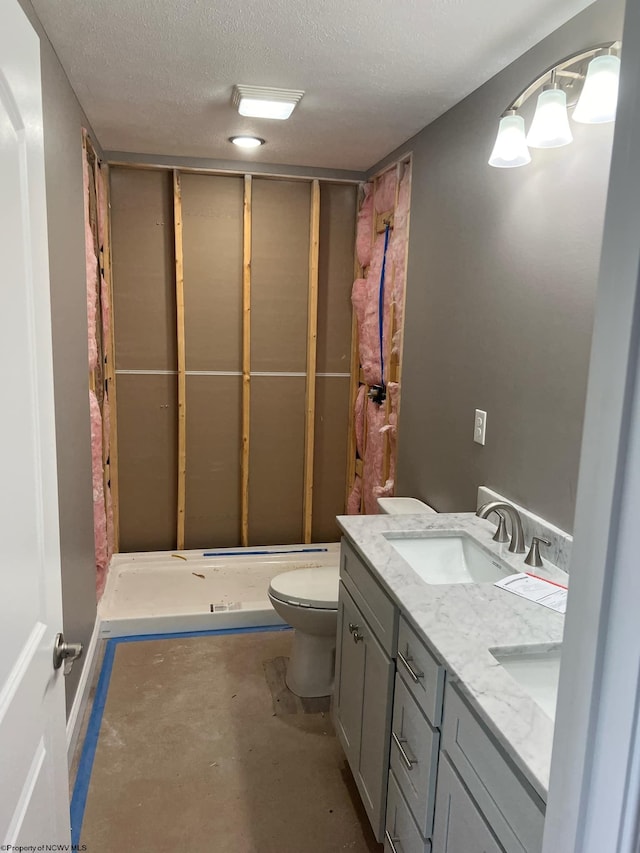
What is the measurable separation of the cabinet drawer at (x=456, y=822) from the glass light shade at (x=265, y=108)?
2398mm

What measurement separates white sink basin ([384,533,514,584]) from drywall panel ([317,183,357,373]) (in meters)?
2.07

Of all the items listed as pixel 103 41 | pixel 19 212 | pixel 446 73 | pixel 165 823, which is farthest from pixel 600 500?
pixel 103 41

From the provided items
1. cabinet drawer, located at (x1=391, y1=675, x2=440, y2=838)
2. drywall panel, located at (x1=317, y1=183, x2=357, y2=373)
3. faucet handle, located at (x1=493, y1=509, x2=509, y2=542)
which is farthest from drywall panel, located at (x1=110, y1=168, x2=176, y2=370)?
cabinet drawer, located at (x1=391, y1=675, x2=440, y2=838)

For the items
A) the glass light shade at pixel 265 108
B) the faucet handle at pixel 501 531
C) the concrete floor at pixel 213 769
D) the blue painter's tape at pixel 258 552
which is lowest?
the concrete floor at pixel 213 769

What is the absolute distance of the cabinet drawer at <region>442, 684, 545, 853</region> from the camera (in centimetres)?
97

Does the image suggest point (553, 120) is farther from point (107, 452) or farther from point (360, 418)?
point (107, 452)

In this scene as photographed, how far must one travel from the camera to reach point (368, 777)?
1806 mm

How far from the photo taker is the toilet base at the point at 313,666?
8.51 feet

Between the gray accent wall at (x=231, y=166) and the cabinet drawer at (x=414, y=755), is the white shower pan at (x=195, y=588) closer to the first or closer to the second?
the cabinet drawer at (x=414, y=755)

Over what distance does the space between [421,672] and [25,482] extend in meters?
0.96

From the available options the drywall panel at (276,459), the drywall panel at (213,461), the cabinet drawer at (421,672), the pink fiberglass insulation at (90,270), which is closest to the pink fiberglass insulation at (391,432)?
the drywall panel at (276,459)

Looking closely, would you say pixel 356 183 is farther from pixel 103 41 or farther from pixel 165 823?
pixel 165 823

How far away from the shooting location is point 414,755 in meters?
1.45

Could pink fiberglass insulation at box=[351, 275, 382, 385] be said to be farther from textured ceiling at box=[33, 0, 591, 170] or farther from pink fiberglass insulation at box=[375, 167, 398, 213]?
textured ceiling at box=[33, 0, 591, 170]
